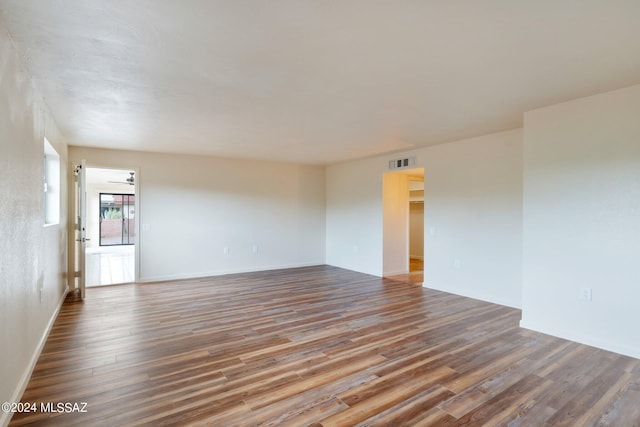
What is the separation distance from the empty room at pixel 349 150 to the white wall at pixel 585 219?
2 cm

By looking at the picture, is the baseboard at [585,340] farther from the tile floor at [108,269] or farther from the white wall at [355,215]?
the tile floor at [108,269]

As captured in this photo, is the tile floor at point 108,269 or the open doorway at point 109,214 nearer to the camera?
the tile floor at point 108,269

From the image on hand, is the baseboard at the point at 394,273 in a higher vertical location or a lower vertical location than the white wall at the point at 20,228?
lower

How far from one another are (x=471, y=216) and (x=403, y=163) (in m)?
1.69

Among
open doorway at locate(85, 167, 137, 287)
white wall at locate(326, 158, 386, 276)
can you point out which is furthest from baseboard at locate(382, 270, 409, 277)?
open doorway at locate(85, 167, 137, 287)

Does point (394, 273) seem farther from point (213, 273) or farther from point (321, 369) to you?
point (321, 369)

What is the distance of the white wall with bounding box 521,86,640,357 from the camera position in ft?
9.68

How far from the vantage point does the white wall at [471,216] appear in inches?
175

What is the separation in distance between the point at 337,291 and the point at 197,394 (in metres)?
3.26

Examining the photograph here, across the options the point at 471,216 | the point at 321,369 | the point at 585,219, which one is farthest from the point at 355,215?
the point at 321,369

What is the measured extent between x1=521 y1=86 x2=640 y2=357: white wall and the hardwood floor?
292 millimetres

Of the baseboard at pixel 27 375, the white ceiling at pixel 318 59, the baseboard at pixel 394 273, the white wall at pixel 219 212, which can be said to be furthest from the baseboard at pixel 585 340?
the white wall at pixel 219 212

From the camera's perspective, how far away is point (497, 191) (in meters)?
4.62

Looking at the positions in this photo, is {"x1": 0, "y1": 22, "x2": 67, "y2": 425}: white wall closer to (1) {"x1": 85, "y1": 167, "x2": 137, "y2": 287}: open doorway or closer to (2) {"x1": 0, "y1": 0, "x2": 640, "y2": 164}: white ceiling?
(2) {"x1": 0, "y1": 0, "x2": 640, "y2": 164}: white ceiling
